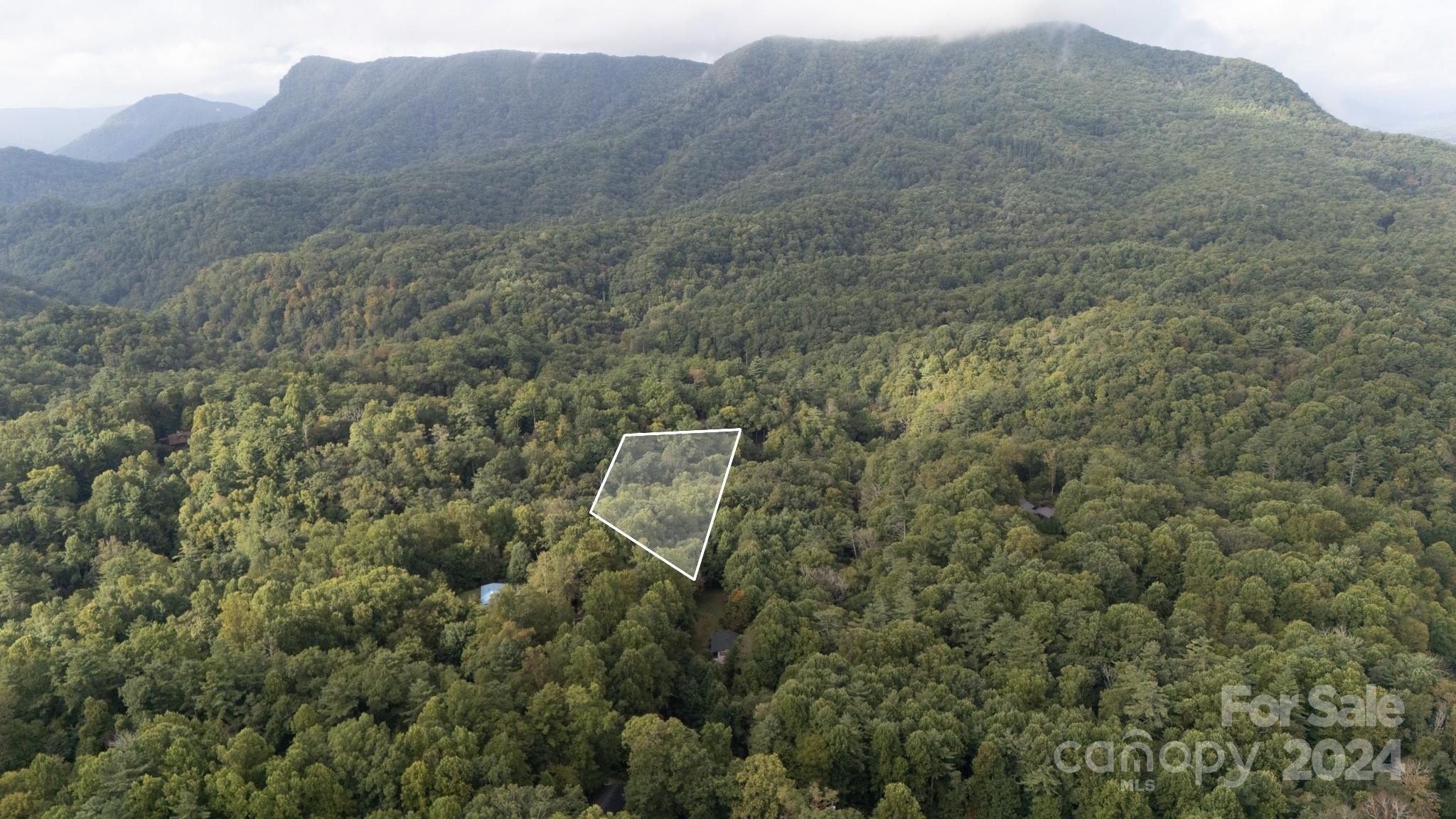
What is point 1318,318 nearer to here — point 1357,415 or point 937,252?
point 1357,415

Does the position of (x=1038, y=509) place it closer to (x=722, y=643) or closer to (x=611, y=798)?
(x=722, y=643)

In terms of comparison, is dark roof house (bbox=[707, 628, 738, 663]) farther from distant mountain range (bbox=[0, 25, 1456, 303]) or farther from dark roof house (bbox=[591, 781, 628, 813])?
distant mountain range (bbox=[0, 25, 1456, 303])

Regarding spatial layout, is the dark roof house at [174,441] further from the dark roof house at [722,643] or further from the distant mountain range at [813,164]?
the distant mountain range at [813,164]

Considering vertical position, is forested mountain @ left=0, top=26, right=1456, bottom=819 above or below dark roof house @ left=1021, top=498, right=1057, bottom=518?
above

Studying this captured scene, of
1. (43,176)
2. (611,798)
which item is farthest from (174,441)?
(43,176)

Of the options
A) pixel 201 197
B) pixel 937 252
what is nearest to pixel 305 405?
pixel 937 252

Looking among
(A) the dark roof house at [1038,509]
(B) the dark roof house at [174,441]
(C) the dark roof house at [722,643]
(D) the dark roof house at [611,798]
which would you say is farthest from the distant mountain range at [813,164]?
(D) the dark roof house at [611,798]

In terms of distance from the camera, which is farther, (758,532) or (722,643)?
(758,532)

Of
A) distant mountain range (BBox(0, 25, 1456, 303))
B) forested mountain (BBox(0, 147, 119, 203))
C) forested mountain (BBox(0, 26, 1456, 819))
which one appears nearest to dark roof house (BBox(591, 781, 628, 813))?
forested mountain (BBox(0, 26, 1456, 819))
